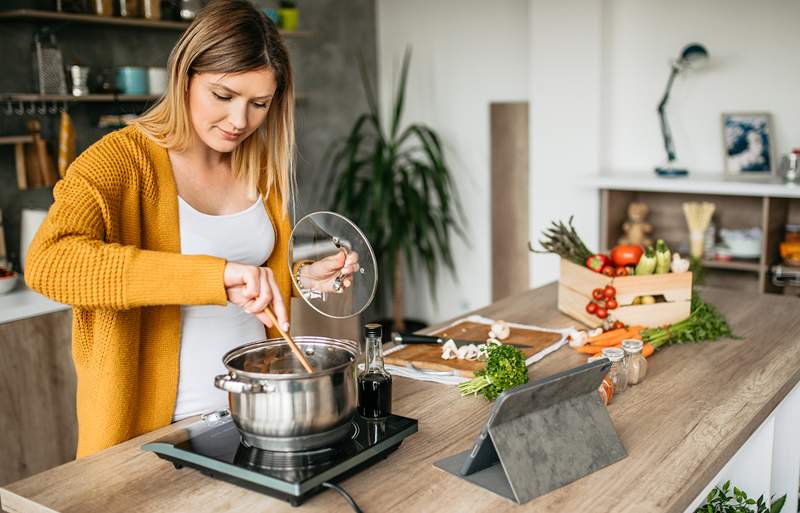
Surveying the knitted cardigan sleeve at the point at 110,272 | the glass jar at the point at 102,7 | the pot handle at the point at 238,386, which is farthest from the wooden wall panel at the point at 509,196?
the pot handle at the point at 238,386

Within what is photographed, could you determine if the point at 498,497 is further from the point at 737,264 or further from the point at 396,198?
the point at 396,198

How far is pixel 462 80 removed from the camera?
212 inches

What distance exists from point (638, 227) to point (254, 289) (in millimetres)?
3480

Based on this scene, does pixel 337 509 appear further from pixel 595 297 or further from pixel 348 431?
pixel 595 297

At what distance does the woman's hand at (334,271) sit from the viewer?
1.67m

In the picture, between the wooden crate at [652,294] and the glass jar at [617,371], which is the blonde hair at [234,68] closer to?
the glass jar at [617,371]

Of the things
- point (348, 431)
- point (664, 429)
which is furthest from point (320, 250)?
point (664, 429)

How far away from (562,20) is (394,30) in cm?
138

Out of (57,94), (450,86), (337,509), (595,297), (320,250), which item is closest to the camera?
(337,509)

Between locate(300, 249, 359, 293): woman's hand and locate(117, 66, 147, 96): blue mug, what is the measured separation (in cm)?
265

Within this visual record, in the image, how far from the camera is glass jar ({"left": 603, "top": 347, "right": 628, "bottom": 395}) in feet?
6.26

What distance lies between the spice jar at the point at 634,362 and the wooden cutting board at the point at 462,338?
0.96ft

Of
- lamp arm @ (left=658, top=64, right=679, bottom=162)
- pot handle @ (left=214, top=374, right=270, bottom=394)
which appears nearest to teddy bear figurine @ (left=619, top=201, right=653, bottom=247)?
lamp arm @ (left=658, top=64, right=679, bottom=162)

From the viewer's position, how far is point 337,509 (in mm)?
1343
